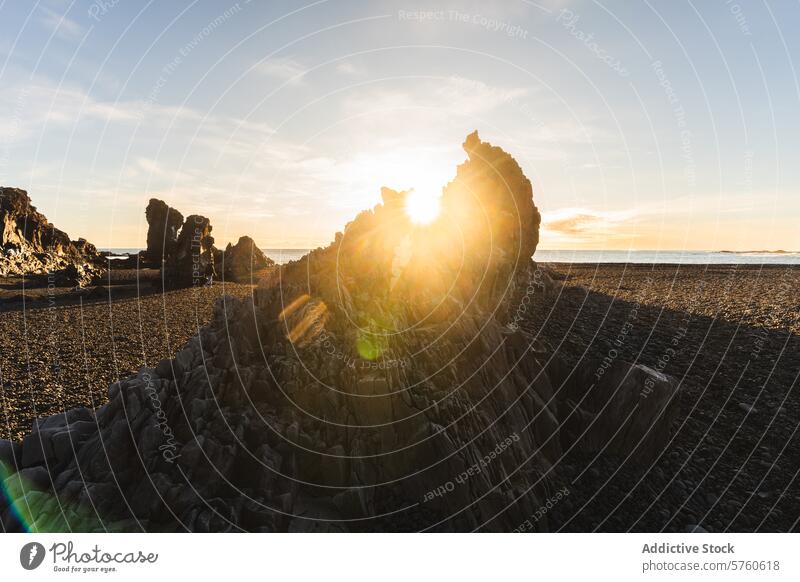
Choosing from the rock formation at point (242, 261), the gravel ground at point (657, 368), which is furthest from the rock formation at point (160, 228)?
the gravel ground at point (657, 368)

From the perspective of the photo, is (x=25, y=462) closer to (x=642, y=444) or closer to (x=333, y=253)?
(x=333, y=253)

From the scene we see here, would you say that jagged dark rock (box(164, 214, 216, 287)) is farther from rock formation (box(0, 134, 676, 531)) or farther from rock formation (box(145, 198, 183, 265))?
rock formation (box(0, 134, 676, 531))

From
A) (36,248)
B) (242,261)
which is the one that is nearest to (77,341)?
(242,261)

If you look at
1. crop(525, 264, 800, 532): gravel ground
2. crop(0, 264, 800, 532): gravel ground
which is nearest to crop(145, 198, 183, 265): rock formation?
crop(0, 264, 800, 532): gravel ground

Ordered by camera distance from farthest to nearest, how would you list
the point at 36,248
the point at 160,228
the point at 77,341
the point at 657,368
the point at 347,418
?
1. the point at 160,228
2. the point at 36,248
3. the point at 77,341
4. the point at 657,368
5. the point at 347,418

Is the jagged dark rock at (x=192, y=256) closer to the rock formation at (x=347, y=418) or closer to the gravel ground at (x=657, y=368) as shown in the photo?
the gravel ground at (x=657, y=368)

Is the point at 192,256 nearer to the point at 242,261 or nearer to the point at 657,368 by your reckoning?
the point at 242,261

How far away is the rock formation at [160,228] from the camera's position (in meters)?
82.2

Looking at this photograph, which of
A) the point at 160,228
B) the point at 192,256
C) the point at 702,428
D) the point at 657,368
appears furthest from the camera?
the point at 160,228

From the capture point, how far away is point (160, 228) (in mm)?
87125

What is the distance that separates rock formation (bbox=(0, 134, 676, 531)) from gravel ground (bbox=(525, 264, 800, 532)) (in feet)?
4.11

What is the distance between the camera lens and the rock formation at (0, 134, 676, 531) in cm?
1032

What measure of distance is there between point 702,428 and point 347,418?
16.1 metres

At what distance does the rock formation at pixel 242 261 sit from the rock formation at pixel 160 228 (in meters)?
10.5
